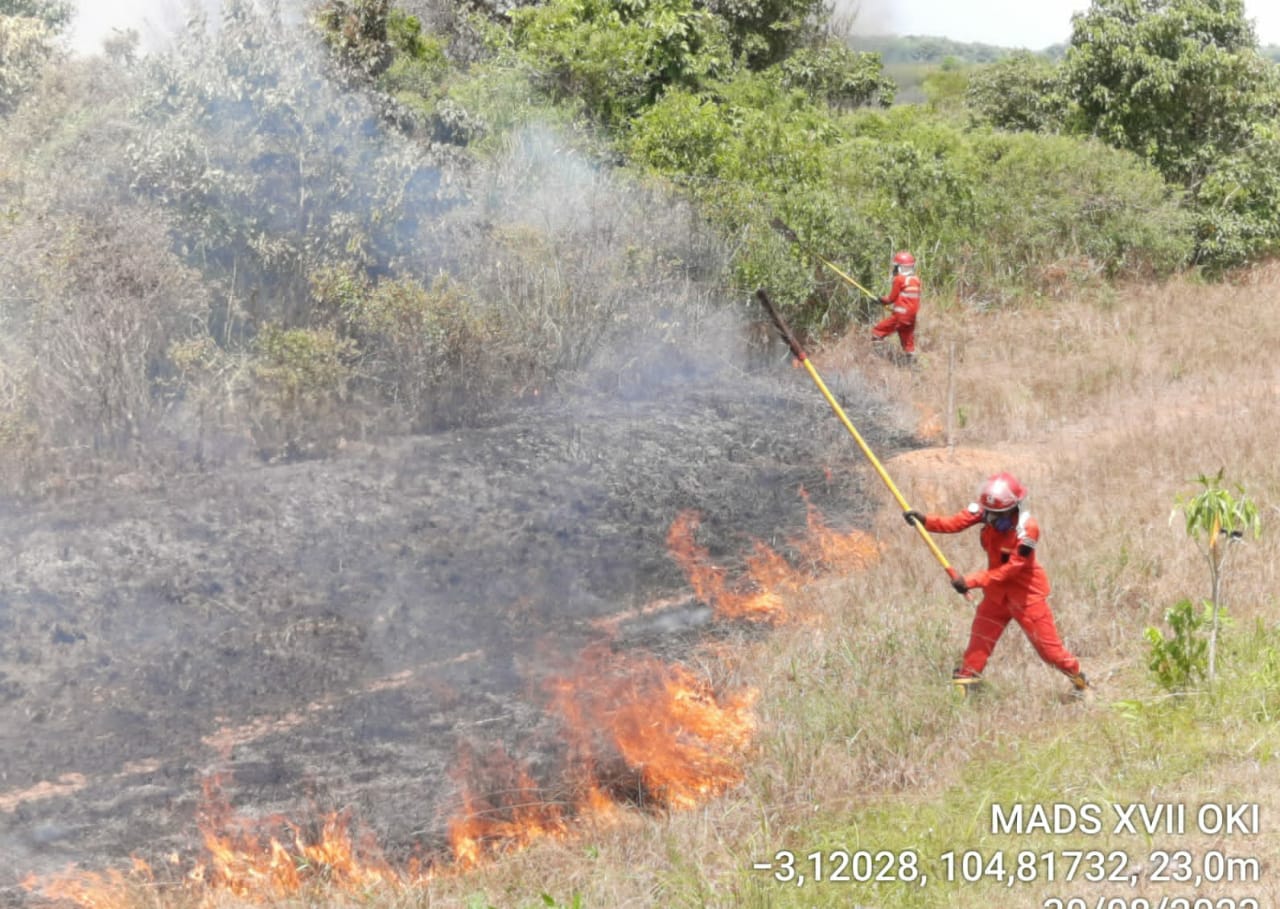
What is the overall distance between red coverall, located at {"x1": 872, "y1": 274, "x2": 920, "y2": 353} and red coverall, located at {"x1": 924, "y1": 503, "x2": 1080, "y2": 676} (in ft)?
24.6

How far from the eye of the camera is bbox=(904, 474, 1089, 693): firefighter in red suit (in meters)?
6.75

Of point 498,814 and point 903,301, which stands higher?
point 903,301

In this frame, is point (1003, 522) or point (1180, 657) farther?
point (1003, 522)

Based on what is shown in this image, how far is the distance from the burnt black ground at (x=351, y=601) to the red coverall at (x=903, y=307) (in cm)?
150

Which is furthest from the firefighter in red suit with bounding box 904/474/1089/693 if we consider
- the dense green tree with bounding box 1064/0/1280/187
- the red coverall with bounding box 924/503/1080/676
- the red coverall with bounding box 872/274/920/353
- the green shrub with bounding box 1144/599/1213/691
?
the dense green tree with bounding box 1064/0/1280/187

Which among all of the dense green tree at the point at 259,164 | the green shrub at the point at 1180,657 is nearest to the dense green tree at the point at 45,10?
the dense green tree at the point at 259,164

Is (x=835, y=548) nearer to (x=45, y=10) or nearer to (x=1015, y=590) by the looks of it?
(x=1015, y=590)

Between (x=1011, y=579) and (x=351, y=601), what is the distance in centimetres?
455

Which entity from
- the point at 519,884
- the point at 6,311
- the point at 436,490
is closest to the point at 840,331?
the point at 436,490

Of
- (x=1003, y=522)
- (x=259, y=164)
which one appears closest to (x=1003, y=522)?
(x=1003, y=522)

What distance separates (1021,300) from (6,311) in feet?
38.7

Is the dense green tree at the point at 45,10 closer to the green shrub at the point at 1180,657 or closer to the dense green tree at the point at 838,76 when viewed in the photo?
the dense green tree at the point at 838,76

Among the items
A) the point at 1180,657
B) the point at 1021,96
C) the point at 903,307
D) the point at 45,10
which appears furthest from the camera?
the point at 1021,96

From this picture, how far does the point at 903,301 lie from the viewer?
14.2 meters
